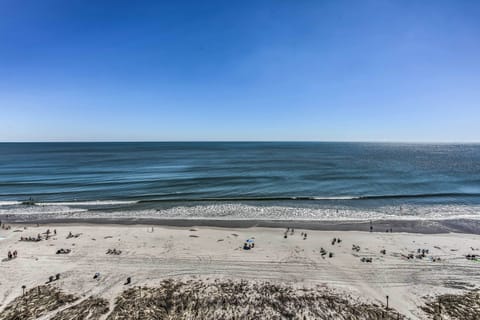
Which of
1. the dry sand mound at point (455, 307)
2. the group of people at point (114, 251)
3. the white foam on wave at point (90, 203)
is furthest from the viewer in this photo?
the white foam on wave at point (90, 203)

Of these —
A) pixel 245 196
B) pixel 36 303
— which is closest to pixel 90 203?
pixel 245 196

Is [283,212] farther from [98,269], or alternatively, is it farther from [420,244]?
[98,269]

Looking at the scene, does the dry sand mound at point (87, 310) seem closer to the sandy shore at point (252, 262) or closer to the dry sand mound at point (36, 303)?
the sandy shore at point (252, 262)

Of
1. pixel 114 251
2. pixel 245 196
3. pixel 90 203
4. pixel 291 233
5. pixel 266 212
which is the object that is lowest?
pixel 291 233

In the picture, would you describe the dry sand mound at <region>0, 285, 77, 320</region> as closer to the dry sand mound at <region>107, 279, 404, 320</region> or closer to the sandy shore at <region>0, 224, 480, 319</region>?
the sandy shore at <region>0, 224, 480, 319</region>

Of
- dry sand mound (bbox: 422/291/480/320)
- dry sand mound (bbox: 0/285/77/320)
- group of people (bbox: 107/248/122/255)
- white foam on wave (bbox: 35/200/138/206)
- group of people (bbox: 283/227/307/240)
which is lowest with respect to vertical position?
dry sand mound (bbox: 422/291/480/320)

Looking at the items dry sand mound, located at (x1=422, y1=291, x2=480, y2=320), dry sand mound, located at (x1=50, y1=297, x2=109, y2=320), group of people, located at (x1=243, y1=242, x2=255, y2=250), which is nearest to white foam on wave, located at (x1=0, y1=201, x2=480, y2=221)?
group of people, located at (x1=243, y1=242, x2=255, y2=250)

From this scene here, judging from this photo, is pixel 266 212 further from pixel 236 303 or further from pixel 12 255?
pixel 12 255

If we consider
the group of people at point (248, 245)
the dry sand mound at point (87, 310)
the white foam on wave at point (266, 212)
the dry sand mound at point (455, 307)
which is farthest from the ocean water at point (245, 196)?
the dry sand mound at point (87, 310)

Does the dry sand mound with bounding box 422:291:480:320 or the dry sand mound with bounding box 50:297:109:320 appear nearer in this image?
the dry sand mound with bounding box 50:297:109:320
